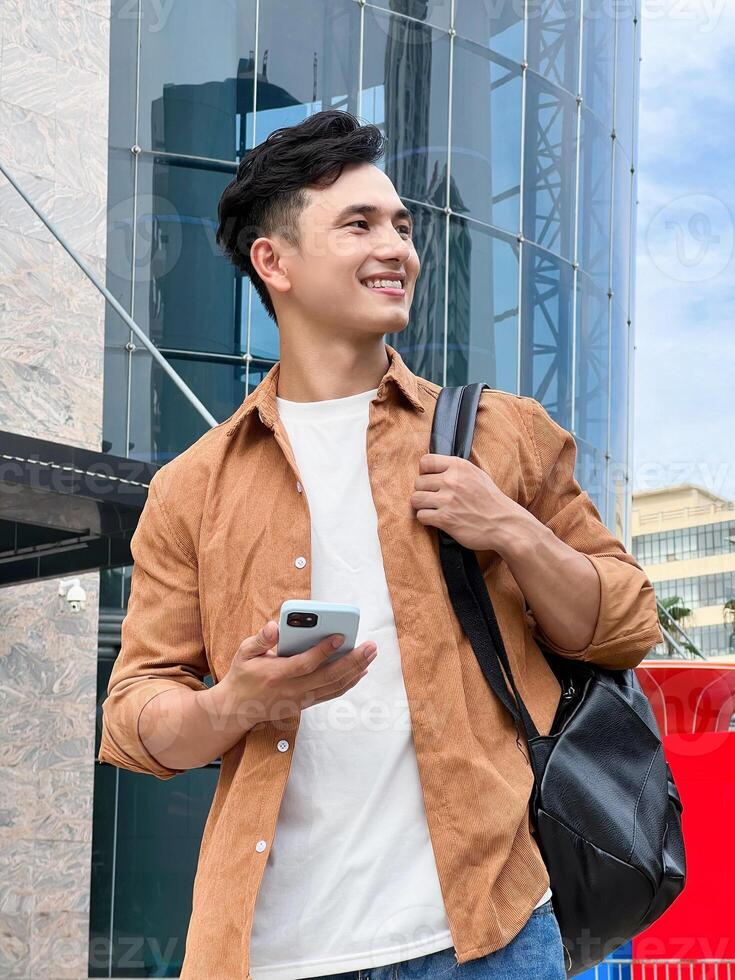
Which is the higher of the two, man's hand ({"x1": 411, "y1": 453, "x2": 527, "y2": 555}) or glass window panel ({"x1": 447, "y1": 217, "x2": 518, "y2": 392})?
glass window panel ({"x1": 447, "y1": 217, "x2": 518, "y2": 392})

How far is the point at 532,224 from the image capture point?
16.8 meters

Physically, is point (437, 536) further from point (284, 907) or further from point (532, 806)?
point (284, 907)

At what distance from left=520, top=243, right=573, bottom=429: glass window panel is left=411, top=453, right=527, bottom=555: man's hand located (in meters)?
14.1

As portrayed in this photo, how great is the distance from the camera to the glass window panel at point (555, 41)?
16922 millimetres

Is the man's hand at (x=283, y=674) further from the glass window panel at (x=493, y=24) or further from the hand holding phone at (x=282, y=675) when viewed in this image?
the glass window panel at (x=493, y=24)

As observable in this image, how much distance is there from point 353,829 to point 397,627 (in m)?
0.34

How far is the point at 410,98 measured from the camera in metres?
15.5

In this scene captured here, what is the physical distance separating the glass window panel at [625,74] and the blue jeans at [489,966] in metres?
17.7

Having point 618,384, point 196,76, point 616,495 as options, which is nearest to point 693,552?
point 616,495

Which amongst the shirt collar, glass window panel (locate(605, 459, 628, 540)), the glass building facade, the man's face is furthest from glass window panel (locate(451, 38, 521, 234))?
the shirt collar

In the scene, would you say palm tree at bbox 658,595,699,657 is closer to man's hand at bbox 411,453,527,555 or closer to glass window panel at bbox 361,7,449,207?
glass window panel at bbox 361,7,449,207

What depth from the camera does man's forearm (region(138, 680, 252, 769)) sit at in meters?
2.25

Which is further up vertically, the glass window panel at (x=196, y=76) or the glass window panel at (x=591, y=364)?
the glass window panel at (x=196, y=76)

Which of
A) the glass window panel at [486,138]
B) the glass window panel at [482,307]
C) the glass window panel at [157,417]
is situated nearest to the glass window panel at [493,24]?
the glass window panel at [486,138]
